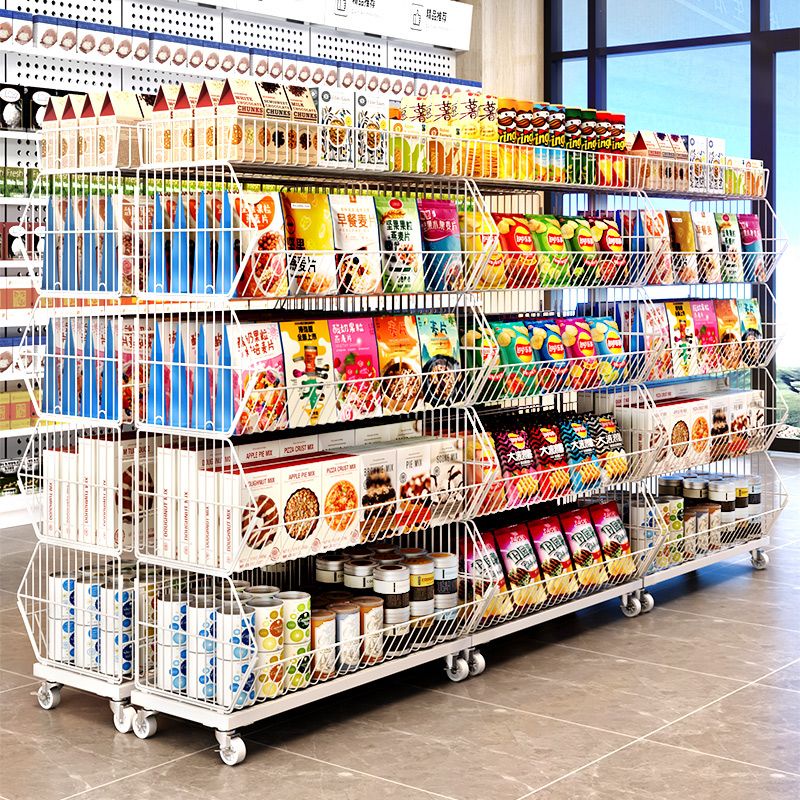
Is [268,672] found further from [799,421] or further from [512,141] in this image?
[799,421]

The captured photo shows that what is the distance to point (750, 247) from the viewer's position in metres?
5.44

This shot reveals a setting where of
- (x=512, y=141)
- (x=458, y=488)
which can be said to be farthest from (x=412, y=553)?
(x=512, y=141)

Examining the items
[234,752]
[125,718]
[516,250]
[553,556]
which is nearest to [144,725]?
[125,718]

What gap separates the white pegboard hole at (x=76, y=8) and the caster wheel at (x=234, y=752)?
4.26m

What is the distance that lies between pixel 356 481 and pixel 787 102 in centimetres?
655

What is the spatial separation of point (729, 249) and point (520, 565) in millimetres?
1848

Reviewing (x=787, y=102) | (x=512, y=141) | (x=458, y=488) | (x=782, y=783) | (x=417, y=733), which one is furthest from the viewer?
(x=787, y=102)

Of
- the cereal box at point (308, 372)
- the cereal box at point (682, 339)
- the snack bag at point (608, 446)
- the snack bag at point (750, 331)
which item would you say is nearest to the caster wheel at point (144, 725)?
the cereal box at point (308, 372)

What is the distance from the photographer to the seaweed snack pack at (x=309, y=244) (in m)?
3.38

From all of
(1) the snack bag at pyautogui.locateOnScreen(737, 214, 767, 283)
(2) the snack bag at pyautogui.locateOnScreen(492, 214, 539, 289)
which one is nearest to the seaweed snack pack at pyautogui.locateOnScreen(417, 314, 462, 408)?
(2) the snack bag at pyautogui.locateOnScreen(492, 214, 539, 289)

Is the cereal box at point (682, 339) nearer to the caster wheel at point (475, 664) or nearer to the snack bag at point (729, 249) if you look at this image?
the snack bag at point (729, 249)

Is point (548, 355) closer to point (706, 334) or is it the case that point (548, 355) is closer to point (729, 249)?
point (706, 334)

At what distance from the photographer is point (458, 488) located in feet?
13.0

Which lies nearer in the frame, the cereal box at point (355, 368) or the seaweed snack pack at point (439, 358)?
the cereal box at point (355, 368)
